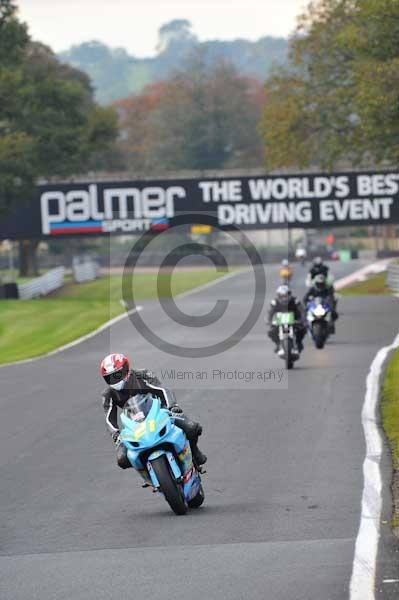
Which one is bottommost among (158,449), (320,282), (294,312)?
(158,449)

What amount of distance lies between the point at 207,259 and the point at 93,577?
8940 cm

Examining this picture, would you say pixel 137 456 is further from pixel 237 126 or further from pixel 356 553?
pixel 237 126

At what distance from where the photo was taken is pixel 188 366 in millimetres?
25078

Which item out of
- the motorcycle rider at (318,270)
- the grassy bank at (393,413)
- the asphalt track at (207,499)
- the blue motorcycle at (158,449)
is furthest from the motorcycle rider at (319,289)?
the blue motorcycle at (158,449)

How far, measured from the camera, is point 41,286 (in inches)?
2335

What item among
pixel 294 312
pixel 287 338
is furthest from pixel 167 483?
pixel 294 312

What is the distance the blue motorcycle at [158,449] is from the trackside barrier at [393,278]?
40.0 m

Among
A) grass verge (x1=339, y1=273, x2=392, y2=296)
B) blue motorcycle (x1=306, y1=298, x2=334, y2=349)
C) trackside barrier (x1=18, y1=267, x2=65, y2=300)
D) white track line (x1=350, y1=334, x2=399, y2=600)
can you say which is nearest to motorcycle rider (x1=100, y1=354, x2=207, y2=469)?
white track line (x1=350, y1=334, x2=399, y2=600)

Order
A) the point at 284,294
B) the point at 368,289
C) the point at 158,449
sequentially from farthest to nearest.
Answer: the point at 368,289 → the point at 284,294 → the point at 158,449

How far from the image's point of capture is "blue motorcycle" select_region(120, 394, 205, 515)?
10.5 m

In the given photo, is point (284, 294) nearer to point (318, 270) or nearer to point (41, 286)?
point (318, 270)

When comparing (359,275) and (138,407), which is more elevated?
(138,407)

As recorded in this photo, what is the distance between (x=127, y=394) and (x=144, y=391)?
16cm

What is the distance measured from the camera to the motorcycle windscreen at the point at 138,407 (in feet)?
34.9
